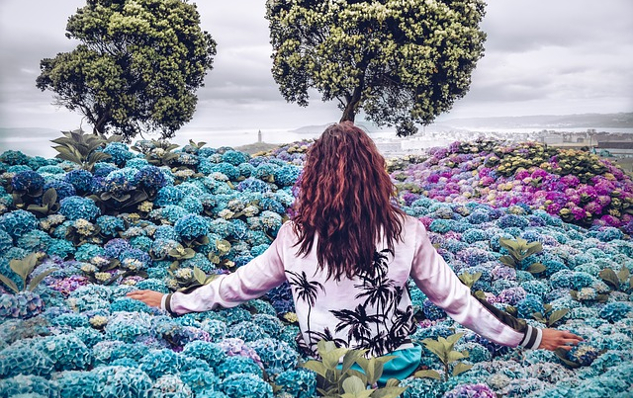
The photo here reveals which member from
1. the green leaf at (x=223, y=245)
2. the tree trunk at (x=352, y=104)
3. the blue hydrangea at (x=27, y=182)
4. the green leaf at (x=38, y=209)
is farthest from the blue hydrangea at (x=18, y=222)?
the tree trunk at (x=352, y=104)

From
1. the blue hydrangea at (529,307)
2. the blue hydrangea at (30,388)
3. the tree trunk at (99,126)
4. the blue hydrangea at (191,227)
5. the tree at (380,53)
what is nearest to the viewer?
the blue hydrangea at (30,388)

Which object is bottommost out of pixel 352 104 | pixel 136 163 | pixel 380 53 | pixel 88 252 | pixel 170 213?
pixel 88 252

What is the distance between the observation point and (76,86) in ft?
13.0

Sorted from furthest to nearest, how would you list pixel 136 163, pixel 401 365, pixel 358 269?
pixel 136 163
pixel 401 365
pixel 358 269

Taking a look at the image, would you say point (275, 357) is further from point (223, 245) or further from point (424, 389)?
point (223, 245)

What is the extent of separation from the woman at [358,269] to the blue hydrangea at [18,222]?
1142 mm

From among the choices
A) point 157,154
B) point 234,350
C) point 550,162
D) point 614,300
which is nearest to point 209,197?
point 157,154

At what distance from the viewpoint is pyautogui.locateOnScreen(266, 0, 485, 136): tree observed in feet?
19.6

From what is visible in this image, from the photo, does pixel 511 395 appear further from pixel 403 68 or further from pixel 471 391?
pixel 403 68

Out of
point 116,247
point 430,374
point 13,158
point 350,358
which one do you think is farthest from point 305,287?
point 13,158

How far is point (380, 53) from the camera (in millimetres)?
6738

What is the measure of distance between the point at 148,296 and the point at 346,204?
0.95 m

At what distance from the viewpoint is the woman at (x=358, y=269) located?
1722 mm

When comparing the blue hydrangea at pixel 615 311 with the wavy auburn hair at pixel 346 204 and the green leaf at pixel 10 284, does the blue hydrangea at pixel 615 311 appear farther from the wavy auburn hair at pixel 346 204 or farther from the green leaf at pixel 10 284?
the green leaf at pixel 10 284
